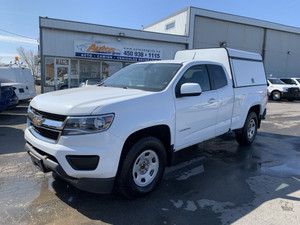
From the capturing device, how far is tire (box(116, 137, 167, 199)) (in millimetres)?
3096

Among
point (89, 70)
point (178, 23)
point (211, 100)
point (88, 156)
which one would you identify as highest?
point (178, 23)

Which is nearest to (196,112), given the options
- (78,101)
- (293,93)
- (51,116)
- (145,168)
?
(145,168)

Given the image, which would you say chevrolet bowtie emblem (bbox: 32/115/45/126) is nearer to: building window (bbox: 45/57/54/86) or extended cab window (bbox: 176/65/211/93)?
extended cab window (bbox: 176/65/211/93)

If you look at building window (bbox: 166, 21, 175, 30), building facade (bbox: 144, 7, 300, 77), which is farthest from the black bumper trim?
building window (bbox: 166, 21, 175, 30)

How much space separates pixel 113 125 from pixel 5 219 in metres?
1.70

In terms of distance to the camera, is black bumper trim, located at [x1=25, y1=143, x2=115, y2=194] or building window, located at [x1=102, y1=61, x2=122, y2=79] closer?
black bumper trim, located at [x1=25, y1=143, x2=115, y2=194]

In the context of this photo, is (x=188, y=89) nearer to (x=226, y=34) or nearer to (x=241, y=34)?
(x=226, y=34)

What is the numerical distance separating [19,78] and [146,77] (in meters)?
9.92

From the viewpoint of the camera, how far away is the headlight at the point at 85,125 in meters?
2.78

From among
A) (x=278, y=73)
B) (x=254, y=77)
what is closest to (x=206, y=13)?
(x=278, y=73)

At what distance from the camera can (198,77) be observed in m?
4.40

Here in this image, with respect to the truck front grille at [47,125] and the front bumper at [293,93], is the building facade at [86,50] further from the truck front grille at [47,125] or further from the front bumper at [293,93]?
the truck front grille at [47,125]

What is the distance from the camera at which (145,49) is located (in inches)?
864

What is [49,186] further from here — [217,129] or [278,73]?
[278,73]
